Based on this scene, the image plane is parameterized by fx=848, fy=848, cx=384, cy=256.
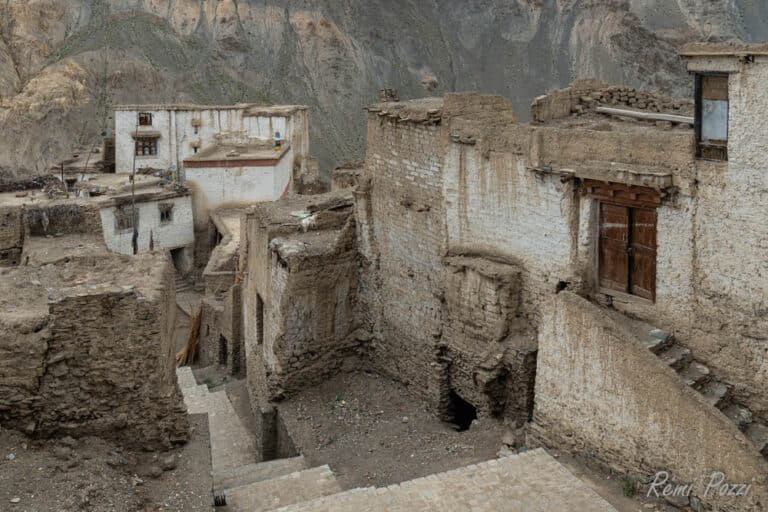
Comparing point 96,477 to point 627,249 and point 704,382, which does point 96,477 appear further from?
point 627,249

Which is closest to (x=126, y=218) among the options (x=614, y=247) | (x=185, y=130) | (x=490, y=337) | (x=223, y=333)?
(x=185, y=130)

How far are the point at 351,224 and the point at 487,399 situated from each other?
369 cm

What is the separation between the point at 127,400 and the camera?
286 inches

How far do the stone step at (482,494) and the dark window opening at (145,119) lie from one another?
98.7 feet

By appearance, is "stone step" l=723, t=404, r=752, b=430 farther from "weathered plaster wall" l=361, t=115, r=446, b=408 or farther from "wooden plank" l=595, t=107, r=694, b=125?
"weathered plaster wall" l=361, t=115, r=446, b=408

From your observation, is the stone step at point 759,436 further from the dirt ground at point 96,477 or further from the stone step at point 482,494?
A: the dirt ground at point 96,477

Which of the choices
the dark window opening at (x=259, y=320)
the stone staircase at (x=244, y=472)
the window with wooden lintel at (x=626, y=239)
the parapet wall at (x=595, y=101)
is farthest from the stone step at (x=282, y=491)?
the parapet wall at (x=595, y=101)

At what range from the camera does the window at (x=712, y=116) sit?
27.0ft

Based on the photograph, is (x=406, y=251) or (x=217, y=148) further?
(x=217, y=148)

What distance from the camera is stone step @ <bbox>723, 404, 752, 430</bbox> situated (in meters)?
8.13

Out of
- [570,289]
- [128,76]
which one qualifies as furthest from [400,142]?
[128,76]

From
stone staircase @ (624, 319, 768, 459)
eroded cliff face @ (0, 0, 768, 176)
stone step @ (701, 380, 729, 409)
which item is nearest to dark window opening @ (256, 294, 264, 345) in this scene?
stone staircase @ (624, 319, 768, 459)

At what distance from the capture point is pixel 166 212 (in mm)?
31062

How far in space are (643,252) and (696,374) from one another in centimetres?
150
